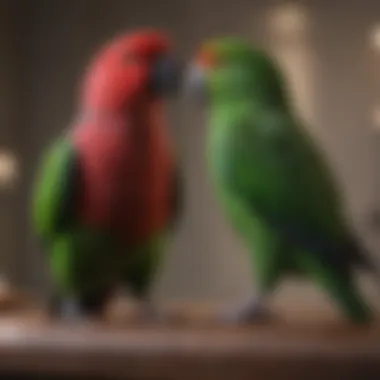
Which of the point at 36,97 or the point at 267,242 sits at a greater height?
the point at 36,97

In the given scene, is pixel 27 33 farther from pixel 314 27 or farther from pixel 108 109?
pixel 108 109

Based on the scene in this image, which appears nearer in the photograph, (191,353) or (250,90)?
(191,353)

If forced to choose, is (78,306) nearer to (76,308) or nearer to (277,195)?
(76,308)

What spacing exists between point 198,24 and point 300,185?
0.62 metres

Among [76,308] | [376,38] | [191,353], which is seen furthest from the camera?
[376,38]

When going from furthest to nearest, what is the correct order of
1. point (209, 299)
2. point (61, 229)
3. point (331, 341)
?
point (209, 299)
point (61, 229)
point (331, 341)

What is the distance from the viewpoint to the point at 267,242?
559 mm

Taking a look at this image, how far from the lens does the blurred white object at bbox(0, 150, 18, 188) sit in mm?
1139

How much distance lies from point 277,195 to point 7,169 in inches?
26.1

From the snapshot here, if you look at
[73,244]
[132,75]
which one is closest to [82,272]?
[73,244]

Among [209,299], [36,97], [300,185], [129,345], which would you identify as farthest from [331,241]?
[36,97]

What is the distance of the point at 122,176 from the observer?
58 centimetres

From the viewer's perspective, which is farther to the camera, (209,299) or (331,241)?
(209,299)

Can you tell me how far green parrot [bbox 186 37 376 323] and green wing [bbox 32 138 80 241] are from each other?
95 millimetres
